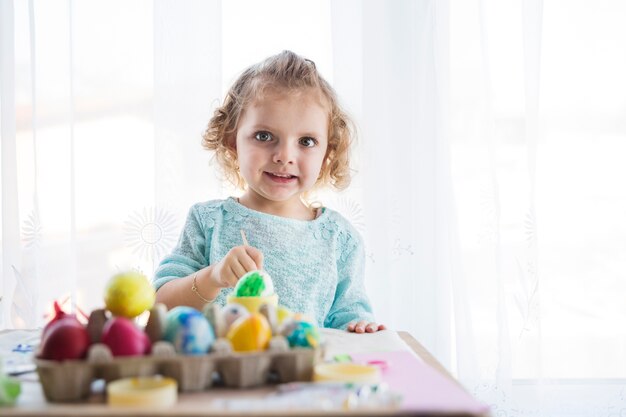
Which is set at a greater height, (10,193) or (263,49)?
(263,49)

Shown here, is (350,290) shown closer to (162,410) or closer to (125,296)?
(125,296)

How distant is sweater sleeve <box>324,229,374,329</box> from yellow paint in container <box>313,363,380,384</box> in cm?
51

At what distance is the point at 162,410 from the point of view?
61 centimetres

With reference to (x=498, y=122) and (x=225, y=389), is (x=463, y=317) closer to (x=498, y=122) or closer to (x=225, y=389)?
(x=498, y=122)

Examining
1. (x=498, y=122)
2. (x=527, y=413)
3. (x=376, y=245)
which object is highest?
(x=498, y=122)

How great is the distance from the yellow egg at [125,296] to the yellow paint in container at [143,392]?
0.55 feet

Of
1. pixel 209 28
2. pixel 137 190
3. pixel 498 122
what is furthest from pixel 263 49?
pixel 498 122

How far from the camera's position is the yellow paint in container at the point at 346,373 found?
734 mm

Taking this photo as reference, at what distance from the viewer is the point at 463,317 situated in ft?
5.04

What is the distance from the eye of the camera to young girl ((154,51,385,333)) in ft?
4.39

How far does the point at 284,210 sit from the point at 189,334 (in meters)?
0.75

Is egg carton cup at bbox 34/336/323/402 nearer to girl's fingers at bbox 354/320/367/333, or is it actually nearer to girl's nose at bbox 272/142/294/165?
girl's fingers at bbox 354/320/367/333

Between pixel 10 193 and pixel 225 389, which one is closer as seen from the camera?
pixel 225 389

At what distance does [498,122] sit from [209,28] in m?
0.63
